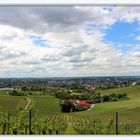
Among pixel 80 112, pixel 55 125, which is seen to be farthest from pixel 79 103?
pixel 55 125

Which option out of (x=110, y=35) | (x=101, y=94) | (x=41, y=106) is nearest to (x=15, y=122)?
(x=41, y=106)

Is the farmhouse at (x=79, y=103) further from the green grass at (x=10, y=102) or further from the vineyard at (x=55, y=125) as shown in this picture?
the green grass at (x=10, y=102)

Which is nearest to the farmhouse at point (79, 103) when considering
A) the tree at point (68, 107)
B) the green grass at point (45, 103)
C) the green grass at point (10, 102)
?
the tree at point (68, 107)

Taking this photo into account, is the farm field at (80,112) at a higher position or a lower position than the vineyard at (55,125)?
higher

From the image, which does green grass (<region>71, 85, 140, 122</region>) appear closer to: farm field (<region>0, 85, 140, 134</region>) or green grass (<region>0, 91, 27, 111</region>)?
farm field (<region>0, 85, 140, 134</region>)

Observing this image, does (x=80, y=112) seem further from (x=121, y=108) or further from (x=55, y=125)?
(x=121, y=108)

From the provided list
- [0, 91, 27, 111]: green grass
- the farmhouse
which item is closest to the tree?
the farmhouse

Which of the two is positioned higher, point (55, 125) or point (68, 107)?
point (68, 107)

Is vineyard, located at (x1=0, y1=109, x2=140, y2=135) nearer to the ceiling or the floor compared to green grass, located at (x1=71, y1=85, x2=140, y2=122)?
nearer to the floor

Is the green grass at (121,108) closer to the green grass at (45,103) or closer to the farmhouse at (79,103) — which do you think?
the farmhouse at (79,103)

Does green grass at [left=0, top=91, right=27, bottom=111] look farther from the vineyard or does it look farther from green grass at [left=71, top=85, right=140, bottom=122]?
green grass at [left=71, top=85, right=140, bottom=122]

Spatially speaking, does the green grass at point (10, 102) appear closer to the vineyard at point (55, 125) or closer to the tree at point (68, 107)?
the vineyard at point (55, 125)
